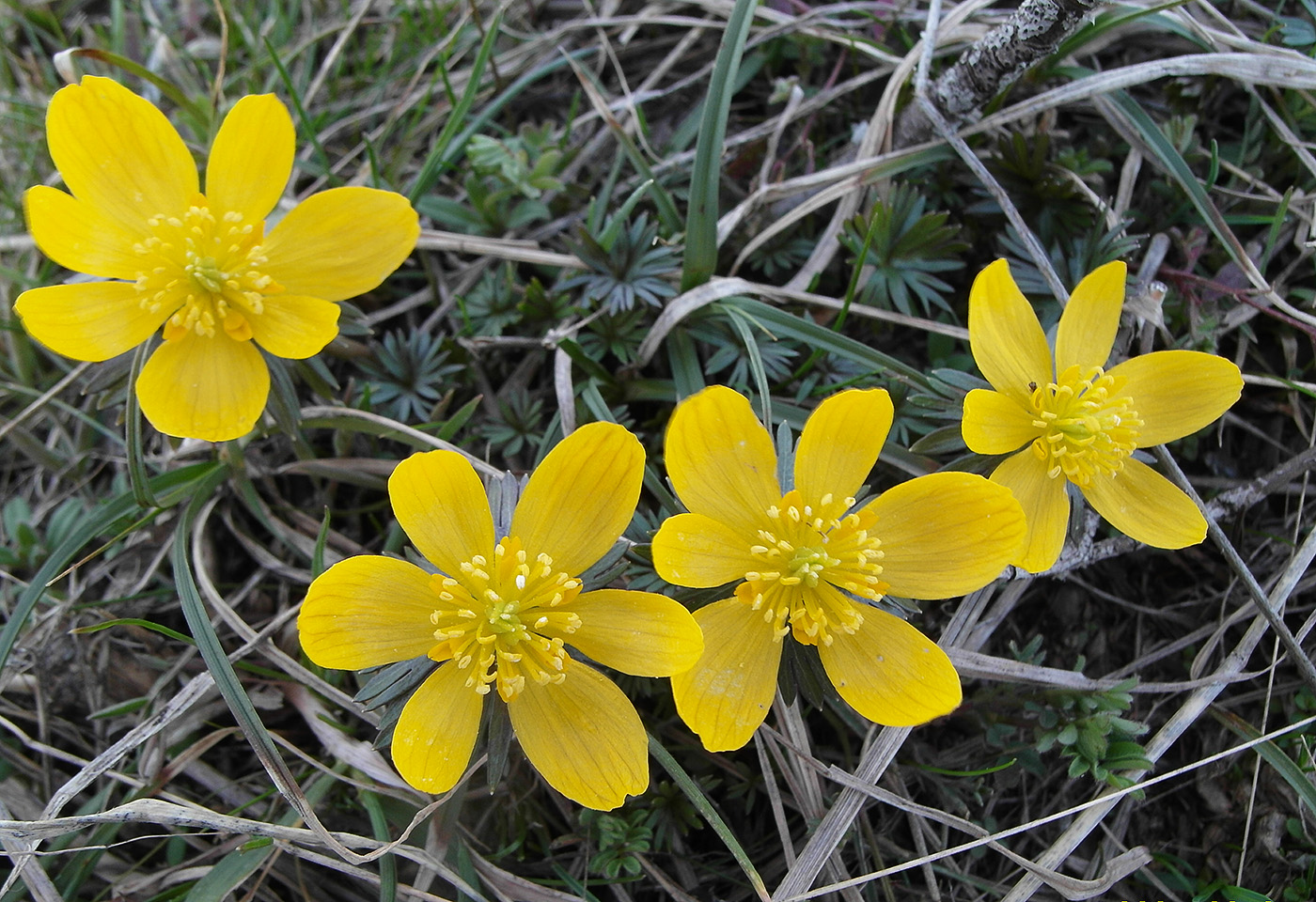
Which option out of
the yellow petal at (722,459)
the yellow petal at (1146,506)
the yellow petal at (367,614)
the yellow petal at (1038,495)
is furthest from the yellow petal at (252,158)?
the yellow petal at (1146,506)

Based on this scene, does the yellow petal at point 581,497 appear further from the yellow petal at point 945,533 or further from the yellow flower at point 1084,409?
the yellow flower at point 1084,409

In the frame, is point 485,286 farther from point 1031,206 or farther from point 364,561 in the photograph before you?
point 1031,206

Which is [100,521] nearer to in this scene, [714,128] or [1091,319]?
[714,128]

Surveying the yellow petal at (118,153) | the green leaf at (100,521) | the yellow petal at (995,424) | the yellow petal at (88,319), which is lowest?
the green leaf at (100,521)

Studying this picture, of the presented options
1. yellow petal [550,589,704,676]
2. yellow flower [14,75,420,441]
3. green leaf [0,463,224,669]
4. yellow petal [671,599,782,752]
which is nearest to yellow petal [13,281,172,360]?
yellow flower [14,75,420,441]

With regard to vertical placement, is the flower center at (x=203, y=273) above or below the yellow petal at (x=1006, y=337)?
above

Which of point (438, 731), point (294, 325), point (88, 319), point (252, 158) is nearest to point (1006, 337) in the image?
point (438, 731)

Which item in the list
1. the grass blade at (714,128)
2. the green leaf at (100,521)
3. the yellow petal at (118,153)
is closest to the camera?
the yellow petal at (118,153)
